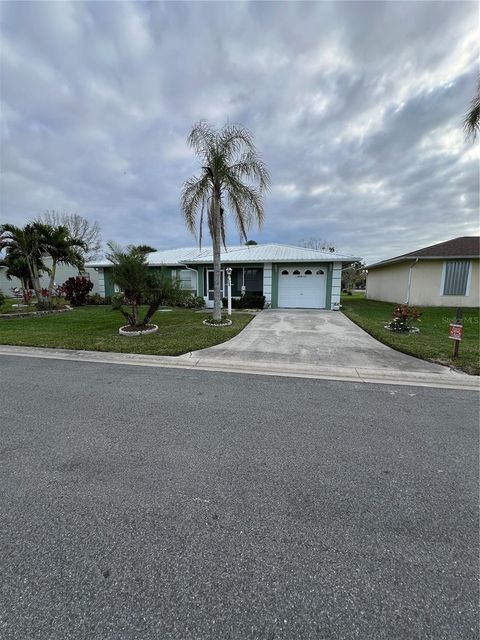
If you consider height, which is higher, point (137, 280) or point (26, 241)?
point (26, 241)

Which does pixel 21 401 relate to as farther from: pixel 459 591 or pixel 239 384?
pixel 459 591

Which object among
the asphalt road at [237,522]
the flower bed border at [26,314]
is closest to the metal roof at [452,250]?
the asphalt road at [237,522]

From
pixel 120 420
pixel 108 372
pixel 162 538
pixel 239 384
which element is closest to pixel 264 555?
pixel 162 538

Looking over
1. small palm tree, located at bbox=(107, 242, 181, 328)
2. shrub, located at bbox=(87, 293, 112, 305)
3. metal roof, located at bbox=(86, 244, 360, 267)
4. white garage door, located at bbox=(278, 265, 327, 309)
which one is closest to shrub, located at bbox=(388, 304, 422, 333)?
metal roof, located at bbox=(86, 244, 360, 267)

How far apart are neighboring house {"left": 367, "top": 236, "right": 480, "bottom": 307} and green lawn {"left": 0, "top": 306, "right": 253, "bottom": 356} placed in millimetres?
12535

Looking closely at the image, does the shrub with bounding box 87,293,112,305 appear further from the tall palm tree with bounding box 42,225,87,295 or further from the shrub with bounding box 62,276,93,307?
the tall palm tree with bounding box 42,225,87,295

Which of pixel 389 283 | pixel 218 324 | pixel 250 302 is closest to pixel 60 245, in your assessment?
pixel 250 302

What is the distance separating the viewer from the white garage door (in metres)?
15.7

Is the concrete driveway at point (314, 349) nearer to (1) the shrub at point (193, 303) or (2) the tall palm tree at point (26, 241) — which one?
(1) the shrub at point (193, 303)

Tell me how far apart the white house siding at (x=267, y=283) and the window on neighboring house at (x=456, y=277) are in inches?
414

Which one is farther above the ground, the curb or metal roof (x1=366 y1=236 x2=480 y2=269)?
metal roof (x1=366 y1=236 x2=480 y2=269)

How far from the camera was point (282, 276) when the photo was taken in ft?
52.6

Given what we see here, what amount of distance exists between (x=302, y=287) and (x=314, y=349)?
911 cm

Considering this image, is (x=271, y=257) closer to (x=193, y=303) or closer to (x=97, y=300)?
(x=193, y=303)
